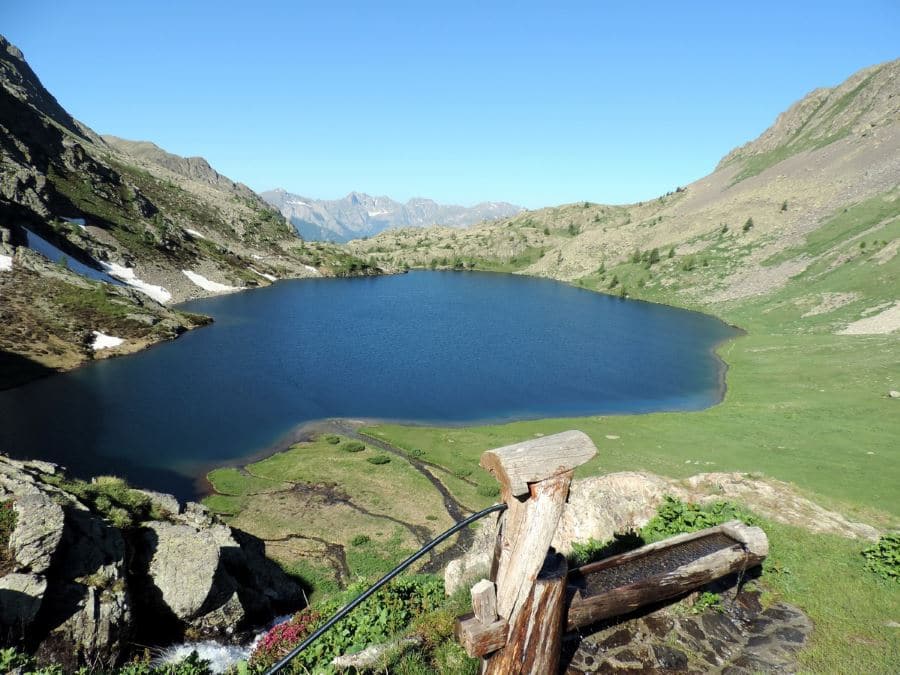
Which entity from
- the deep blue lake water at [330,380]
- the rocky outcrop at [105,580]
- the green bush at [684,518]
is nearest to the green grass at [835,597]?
the green bush at [684,518]

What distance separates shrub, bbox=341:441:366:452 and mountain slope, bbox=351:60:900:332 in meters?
82.7

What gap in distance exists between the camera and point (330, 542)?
2870 cm

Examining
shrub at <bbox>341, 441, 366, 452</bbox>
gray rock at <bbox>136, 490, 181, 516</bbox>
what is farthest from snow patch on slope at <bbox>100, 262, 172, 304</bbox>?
gray rock at <bbox>136, 490, 181, 516</bbox>

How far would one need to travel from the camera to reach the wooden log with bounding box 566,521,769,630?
8.04 m

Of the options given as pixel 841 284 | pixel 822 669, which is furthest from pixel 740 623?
pixel 841 284

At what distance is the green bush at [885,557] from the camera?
12.1 metres

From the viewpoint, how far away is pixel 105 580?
584 inches

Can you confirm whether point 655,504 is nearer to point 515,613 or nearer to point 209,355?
point 515,613

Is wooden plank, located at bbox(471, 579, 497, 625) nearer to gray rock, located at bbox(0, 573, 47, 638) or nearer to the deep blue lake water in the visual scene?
gray rock, located at bbox(0, 573, 47, 638)

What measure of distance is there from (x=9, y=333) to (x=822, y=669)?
292 feet

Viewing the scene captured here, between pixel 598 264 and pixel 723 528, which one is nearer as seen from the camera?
pixel 723 528

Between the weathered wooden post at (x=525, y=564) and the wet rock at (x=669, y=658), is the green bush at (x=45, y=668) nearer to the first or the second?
the weathered wooden post at (x=525, y=564)

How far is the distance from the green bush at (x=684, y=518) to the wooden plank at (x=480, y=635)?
878cm

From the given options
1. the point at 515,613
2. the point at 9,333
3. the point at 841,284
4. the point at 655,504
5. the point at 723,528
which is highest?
the point at 841,284
